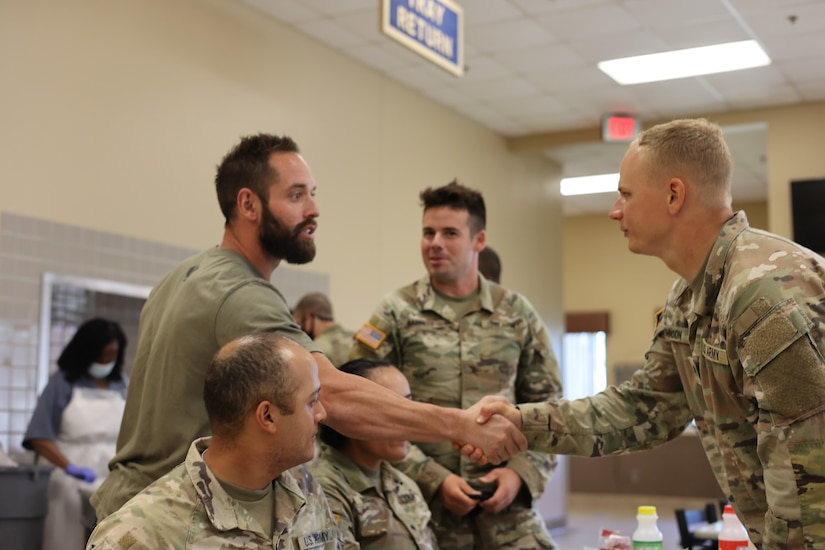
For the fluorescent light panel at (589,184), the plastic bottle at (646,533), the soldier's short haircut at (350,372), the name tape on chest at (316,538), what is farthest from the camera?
the fluorescent light panel at (589,184)

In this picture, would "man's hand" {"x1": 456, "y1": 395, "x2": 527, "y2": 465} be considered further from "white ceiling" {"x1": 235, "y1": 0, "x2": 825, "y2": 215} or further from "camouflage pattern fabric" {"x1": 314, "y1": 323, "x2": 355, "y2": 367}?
"white ceiling" {"x1": 235, "y1": 0, "x2": 825, "y2": 215}

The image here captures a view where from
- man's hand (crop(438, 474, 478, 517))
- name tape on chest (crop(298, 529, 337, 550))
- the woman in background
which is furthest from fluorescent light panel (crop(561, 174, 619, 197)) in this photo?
name tape on chest (crop(298, 529, 337, 550))

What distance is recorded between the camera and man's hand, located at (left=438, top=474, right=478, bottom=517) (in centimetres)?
304

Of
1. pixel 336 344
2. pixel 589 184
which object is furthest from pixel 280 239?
pixel 589 184

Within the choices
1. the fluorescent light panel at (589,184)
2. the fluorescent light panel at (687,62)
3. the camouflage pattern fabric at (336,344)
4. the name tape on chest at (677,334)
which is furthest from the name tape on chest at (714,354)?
the fluorescent light panel at (589,184)

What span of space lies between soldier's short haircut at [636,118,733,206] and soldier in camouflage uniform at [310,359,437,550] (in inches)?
42.6

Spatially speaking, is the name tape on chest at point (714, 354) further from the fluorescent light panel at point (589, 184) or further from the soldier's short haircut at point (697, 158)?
the fluorescent light panel at point (589, 184)

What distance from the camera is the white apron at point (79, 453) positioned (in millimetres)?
4914

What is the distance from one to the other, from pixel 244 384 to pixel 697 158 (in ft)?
3.77

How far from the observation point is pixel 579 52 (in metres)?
7.83

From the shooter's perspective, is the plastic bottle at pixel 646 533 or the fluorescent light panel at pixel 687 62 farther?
the fluorescent light panel at pixel 687 62

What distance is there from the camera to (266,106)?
6.85 meters

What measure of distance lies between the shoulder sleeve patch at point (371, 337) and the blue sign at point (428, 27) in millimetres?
1625

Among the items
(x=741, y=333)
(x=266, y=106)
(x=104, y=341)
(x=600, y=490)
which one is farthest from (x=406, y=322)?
(x=600, y=490)
